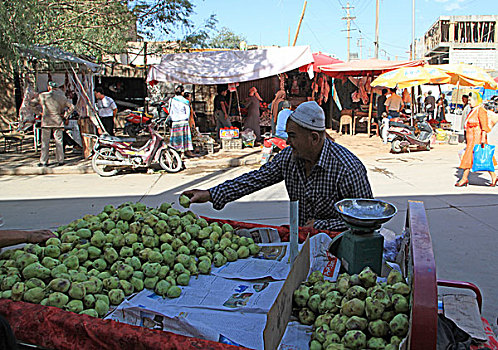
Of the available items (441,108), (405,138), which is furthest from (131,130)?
(441,108)

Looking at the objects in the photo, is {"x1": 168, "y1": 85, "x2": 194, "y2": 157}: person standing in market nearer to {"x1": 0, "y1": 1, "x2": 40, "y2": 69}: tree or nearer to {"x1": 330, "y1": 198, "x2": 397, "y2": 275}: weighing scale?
{"x1": 0, "y1": 1, "x2": 40, "y2": 69}: tree

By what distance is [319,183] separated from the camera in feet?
9.52

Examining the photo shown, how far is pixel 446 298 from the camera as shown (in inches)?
81.3

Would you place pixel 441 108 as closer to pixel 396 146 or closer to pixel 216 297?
pixel 396 146

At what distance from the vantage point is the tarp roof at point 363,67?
13.8 metres

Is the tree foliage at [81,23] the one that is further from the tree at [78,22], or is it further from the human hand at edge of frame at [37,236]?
the human hand at edge of frame at [37,236]

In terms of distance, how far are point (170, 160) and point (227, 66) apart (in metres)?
3.53

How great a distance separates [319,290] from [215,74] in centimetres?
986

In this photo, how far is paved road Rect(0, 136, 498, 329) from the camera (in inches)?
176

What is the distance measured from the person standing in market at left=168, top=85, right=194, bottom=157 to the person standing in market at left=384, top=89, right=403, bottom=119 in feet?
26.8

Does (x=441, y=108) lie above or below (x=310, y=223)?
above

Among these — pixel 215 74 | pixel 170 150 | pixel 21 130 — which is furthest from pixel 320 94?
pixel 21 130

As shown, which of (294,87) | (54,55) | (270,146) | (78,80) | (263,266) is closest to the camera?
(263,266)

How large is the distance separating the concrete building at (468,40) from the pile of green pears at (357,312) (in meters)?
A: 40.1
